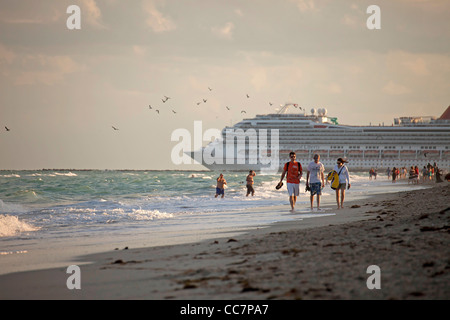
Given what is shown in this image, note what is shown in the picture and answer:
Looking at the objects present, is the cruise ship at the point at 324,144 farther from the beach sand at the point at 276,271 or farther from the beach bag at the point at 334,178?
the beach sand at the point at 276,271

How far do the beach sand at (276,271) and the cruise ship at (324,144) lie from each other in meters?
91.1

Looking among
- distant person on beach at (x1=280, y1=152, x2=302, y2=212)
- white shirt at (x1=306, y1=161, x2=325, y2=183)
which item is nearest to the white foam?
distant person on beach at (x1=280, y1=152, x2=302, y2=212)

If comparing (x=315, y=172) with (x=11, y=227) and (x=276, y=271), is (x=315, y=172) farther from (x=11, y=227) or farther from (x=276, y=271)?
(x=276, y=271)

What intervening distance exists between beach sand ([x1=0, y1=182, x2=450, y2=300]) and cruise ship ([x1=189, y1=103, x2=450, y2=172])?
91.1 m

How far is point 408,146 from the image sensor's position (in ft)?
328

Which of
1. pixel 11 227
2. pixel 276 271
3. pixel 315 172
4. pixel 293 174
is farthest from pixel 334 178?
pixel 276 271

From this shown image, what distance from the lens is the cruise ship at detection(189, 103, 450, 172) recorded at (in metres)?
98.8

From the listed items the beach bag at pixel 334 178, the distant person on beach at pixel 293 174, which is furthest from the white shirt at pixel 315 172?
the beach bag at pixel 334 178

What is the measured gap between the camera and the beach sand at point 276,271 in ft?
13.9

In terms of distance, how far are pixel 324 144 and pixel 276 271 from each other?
98.0m

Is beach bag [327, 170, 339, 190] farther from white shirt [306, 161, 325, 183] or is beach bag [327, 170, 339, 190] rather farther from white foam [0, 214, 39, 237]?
white foam [0, 214, 39, 237]
